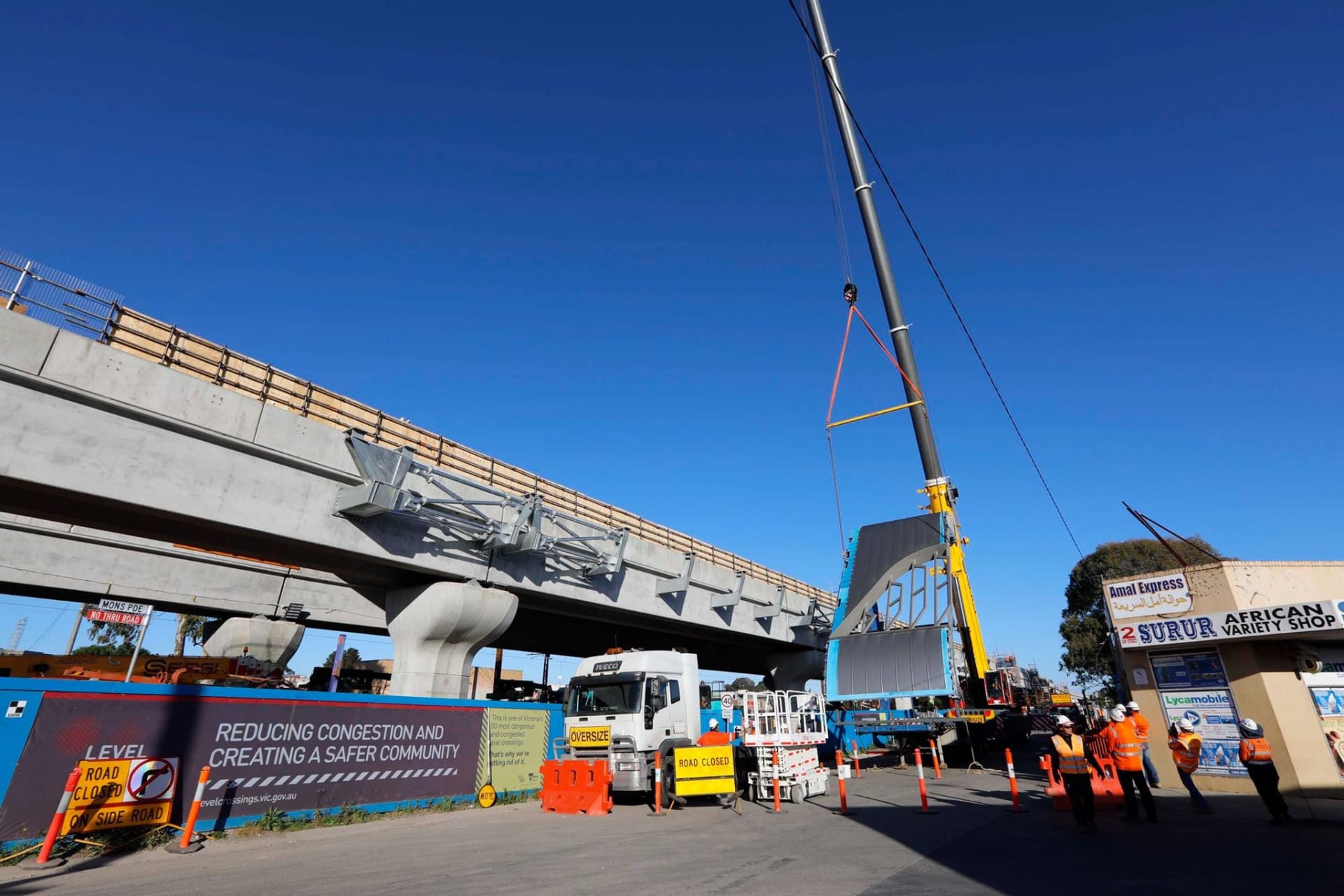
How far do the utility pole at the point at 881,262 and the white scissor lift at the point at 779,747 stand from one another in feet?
32.2

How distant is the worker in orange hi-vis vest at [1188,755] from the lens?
10.1 metres

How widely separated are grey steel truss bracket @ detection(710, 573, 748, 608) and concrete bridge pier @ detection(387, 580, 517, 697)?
32.1 feet

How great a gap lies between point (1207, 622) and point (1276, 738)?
205 centimetres

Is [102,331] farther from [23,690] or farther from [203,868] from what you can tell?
[203,868]

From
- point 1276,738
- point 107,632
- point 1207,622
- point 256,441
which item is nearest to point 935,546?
point 1207,622

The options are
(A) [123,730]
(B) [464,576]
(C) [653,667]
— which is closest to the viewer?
(A) [123,730]

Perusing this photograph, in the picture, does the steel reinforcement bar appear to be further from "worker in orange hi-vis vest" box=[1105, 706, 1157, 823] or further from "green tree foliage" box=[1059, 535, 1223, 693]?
"green tree foliage" box=[1059, 535, 1223, 693]

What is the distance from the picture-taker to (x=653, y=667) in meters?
14.9

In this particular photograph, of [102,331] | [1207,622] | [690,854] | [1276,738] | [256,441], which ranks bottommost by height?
Answer: [690,854]

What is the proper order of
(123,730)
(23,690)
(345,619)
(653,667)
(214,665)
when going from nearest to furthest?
(23,690), (123,730), (653,667), (214,665), (345,619)

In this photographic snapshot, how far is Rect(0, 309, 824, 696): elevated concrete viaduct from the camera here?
10992mm

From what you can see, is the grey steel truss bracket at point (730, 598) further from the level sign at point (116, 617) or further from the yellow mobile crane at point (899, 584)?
the level sign at point (116, 617)

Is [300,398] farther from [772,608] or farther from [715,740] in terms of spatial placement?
[772,608]

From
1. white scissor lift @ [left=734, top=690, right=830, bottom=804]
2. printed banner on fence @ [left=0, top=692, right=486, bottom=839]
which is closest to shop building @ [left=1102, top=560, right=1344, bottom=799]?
white scissor lift @ [left=734, top=690, right=830, bottom=804]
